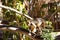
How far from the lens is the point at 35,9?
2.17 meters

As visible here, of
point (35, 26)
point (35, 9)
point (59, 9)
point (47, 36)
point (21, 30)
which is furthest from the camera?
point (59, 9)

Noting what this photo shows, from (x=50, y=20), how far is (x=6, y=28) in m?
0.93

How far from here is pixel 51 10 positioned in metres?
2.30

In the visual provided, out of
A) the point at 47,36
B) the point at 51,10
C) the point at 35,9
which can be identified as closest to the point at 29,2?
the point at 35,9

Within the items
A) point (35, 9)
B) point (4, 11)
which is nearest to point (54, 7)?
point (35, 9)

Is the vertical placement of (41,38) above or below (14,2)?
below

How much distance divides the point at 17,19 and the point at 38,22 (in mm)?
236

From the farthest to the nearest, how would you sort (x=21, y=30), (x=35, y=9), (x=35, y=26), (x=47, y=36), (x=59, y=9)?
1. (x=59, y=9)
2. (x=35, y=9)
3. (x=35, y=26)
4. (x=47, y=36)
5. (x=21, y=30)

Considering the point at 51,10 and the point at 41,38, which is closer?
the point at 41,38

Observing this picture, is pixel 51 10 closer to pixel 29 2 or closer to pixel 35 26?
pixel 29 2

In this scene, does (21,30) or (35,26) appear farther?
(35,26)

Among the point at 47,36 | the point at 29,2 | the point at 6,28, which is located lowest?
the point at 47,36

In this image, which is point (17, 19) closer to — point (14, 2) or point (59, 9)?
point (14, 2)

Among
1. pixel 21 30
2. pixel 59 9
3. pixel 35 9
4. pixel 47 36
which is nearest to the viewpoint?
pixel 21 30
